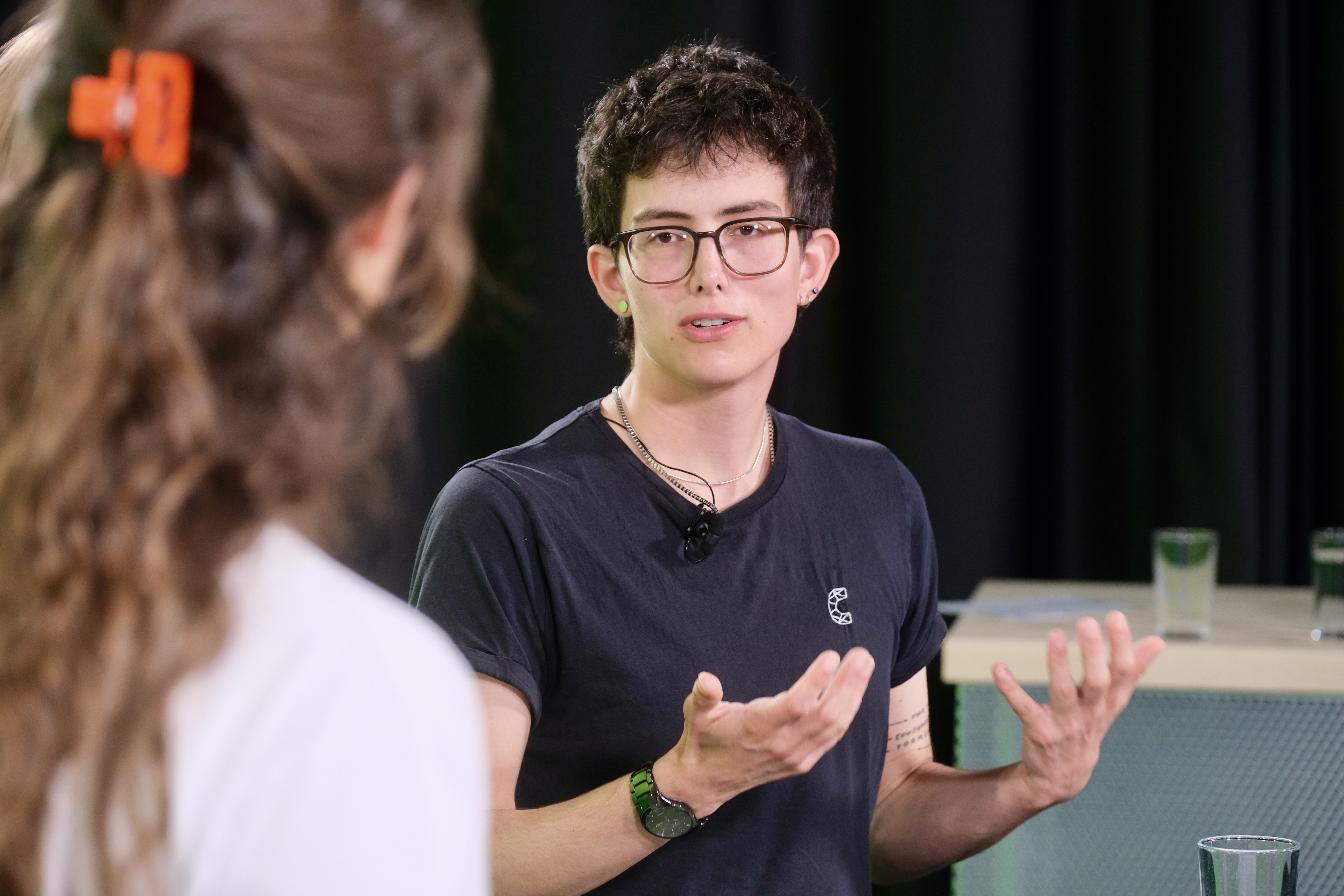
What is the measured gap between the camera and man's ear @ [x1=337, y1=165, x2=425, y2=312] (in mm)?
607

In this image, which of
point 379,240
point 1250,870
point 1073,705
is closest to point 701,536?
point 1073,705

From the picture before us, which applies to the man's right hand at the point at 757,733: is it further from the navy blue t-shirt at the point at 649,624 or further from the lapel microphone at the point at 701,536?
the lapel microphone at the point at 701,536

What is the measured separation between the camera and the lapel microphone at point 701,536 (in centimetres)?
127

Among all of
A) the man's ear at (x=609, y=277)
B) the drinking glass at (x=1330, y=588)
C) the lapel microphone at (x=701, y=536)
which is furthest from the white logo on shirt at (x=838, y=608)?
the drinking glass at (x=1330, y=588)

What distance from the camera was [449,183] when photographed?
0.65 m

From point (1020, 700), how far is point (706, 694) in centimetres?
35

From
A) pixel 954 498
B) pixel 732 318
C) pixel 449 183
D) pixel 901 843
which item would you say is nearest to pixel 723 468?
pixel 732 318

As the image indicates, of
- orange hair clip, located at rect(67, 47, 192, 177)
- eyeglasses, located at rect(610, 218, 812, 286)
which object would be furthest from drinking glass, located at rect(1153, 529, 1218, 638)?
orange hair clip, located at rect(67, 47, 192, 177)

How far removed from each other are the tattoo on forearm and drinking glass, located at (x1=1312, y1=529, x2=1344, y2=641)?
59 centimetres

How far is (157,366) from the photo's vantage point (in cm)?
55

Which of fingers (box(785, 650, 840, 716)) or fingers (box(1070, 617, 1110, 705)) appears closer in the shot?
fingers (box(785, 650, 840, 716))

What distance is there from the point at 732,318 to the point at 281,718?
844 mm

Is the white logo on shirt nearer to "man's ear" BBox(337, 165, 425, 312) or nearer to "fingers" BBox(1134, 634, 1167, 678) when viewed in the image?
"fingers" BBox(1134, 634, 1167, 678)

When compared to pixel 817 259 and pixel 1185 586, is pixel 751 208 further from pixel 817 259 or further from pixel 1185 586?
pixel 1185 586
